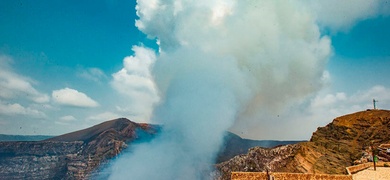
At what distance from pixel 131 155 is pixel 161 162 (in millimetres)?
20697

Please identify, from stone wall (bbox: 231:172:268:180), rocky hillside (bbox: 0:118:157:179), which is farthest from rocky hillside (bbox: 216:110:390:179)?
rocky hillside (bbox: 0:118:157:179)

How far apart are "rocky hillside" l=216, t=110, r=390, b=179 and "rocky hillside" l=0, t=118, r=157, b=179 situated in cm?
8123

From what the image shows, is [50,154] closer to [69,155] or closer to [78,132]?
[69,155]

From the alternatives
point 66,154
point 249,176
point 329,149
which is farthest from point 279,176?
point 66,154

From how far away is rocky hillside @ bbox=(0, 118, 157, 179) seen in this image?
136 meters

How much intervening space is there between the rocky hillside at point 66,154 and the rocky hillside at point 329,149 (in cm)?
8123

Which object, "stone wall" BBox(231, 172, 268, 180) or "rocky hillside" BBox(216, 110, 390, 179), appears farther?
"rocky hillside" BBox(216, 110, 390, 179)

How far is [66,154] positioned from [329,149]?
452ft

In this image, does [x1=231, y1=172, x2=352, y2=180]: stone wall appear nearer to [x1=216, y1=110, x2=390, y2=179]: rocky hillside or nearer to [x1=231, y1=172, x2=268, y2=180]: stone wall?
[x1=231, y1=172, x2=268, y2=180]: stone wall

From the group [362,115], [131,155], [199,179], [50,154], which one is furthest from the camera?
[50,154]

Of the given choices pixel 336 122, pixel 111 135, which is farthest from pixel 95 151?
pixel 336 122

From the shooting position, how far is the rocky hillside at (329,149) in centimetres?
4891

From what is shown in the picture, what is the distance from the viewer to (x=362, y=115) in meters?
68.4

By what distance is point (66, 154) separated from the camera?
15162cm
